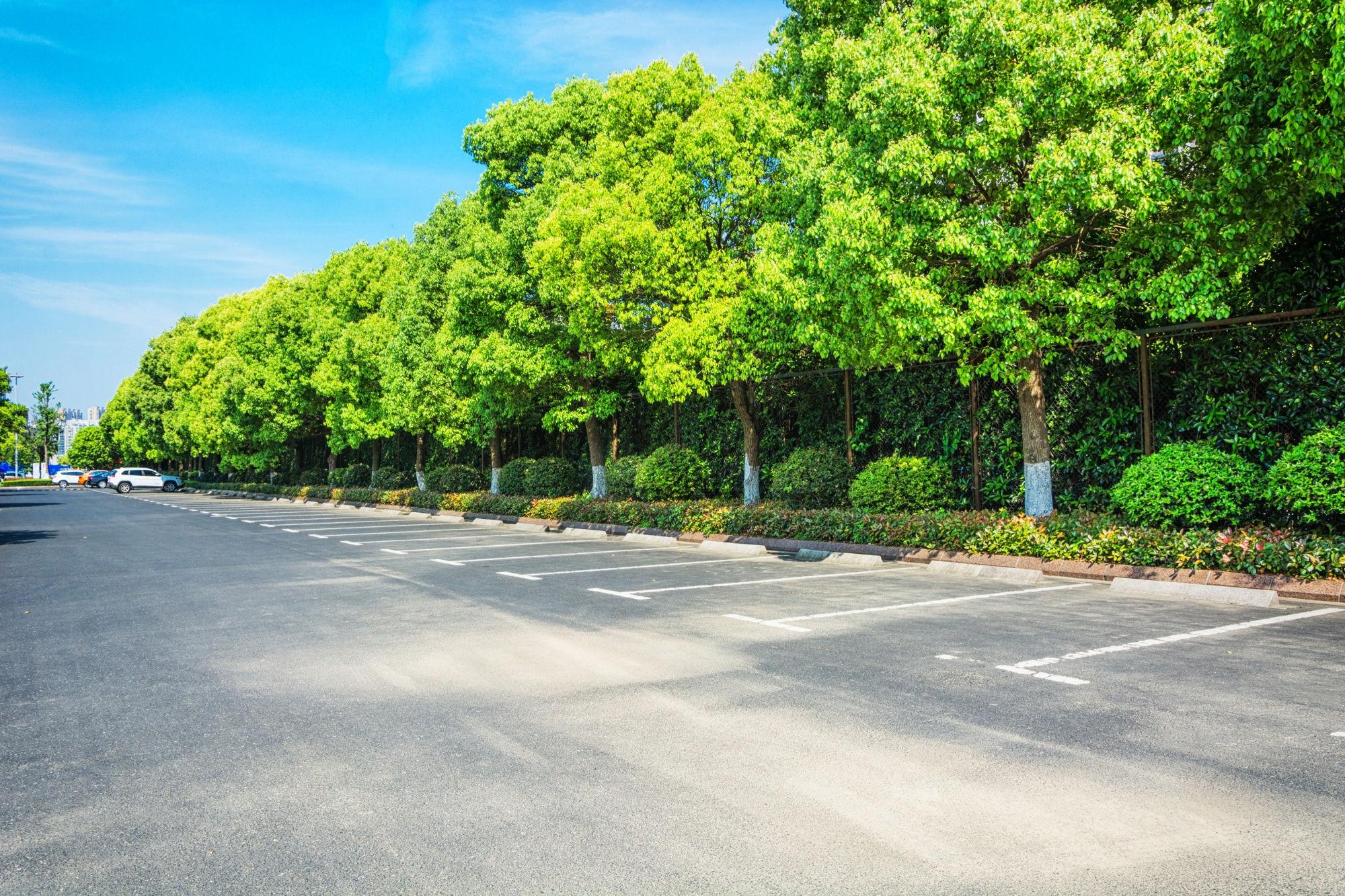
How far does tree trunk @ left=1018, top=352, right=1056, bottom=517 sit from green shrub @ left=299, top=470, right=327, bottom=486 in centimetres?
3961

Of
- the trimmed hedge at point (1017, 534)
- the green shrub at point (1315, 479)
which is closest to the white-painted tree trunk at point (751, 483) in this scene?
the trimmed hedge at point (1017, 534)

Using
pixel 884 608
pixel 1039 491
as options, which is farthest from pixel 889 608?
pixel 1039 491

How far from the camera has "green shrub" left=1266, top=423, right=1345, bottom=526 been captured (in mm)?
9664

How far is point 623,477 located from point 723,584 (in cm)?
1105

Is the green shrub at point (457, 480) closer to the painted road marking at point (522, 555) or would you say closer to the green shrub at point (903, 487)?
the painted road marking at point (522, 555)

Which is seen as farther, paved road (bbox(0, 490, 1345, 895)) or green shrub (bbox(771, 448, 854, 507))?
green shrub (bbox(771, 448, 854, 507))

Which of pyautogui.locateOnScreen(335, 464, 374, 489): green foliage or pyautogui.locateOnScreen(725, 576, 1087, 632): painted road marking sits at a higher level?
pyautogui.locateOnScreen(335, 464, 374, 489): green foliage

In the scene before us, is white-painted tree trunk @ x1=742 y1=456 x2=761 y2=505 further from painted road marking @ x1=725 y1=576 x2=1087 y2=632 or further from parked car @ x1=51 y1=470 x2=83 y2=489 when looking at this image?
parked car @ x1=51 y1=470 x2=83 y2=489

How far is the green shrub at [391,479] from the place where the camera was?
36531 millimetres

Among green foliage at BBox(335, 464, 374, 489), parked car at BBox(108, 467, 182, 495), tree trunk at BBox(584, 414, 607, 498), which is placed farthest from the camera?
parked car at BBox(108, 467, 182, 495)

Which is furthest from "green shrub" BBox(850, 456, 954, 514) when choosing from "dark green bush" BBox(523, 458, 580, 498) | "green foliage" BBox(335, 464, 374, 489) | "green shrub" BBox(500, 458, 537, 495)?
"green foliage" BBox(335, 464, 374, 489)

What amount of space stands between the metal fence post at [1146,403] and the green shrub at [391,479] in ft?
94.8

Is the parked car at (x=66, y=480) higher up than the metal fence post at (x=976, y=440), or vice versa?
the metal fence post at (x=976, y=440)

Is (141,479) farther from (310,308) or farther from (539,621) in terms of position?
(539,621)
